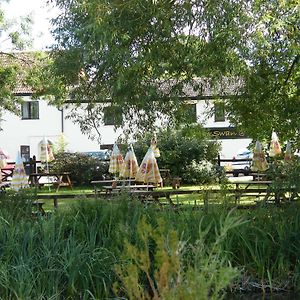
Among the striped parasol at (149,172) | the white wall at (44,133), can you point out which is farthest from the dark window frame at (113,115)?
the white wall at (44,133)

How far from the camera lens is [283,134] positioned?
13047 millimetres

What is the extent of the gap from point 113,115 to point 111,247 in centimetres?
445

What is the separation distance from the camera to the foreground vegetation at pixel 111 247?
5582 millimetres

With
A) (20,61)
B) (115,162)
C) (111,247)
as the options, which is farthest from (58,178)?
(111,247)

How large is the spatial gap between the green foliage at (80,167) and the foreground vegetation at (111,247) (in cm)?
1794

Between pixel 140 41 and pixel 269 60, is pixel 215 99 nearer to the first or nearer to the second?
pixel 269 60

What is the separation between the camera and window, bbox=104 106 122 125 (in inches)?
394

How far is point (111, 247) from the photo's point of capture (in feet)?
19.9

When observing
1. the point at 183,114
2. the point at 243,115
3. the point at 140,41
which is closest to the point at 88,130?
the point at 183,114

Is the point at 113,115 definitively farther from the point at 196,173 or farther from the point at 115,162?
the point at 196,173

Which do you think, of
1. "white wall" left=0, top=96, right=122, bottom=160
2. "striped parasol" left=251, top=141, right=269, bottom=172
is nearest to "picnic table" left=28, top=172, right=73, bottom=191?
"striped parasol" left=251, top=141, right=269, bottom=172

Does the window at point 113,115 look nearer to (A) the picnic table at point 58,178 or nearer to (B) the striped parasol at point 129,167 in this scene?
(B) the striped parasol at point 129,167

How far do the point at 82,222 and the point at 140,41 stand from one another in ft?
8.93

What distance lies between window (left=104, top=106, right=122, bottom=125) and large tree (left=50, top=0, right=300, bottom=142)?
0.09m
